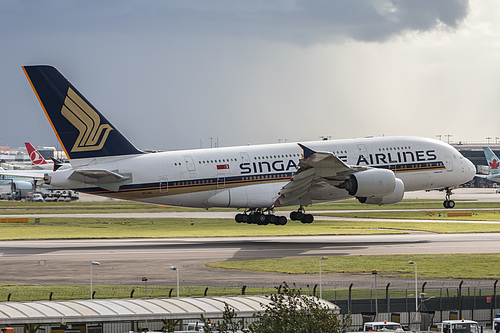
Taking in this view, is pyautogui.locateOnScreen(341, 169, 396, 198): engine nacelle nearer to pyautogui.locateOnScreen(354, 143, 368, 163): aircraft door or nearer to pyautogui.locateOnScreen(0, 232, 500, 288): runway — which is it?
pyautogui.locateOnScreen(0, 232, 500, 288): runway

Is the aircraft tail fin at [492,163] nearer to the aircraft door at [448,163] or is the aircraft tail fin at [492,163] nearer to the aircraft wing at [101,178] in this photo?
the aircraft door at [448,163]

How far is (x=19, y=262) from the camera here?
Answer: 53875 mm

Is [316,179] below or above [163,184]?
above

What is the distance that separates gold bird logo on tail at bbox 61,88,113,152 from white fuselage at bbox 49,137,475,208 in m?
1.34

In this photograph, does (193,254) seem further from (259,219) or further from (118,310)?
(118,310)

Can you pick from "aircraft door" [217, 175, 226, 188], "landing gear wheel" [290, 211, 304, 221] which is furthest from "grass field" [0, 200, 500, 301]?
"aircraft door" [217, 175, 226, 188]

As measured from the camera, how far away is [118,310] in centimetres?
2944

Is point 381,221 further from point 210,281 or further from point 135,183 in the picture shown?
point 210,281

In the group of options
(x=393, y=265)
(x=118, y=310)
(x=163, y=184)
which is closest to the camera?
(x=118, y=310)

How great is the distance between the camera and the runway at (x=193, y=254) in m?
46.2

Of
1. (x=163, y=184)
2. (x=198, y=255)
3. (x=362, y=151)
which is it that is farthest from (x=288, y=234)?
(x=198, y=255)

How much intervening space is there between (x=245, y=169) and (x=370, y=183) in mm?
11536

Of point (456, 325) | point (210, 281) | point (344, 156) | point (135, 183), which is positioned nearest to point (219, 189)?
point (135, 183)

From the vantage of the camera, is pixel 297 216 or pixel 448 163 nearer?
pixel 297 216
